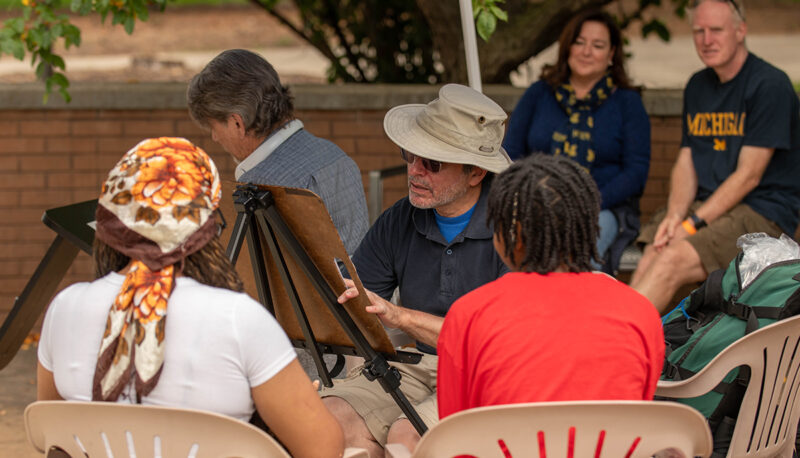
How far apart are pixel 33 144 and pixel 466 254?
348 cm

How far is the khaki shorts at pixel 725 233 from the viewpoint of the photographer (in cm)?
417

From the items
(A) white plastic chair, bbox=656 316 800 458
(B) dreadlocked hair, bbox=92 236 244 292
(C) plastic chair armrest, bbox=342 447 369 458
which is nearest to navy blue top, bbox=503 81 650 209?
(A) white plastic chair, bbox=656 316 800 458

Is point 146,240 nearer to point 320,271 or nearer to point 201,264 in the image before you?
point 201,264


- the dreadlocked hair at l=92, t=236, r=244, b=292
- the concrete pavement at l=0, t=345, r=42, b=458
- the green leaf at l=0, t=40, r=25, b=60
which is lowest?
the concrete pavement at l=0, t=345, r=42, b=458

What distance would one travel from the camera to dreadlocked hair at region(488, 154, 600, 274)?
6.82 ft

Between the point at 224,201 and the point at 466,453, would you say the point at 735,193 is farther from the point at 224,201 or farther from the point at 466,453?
the point at 466,453

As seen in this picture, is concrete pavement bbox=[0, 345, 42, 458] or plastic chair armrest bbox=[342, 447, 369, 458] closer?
plastic chair armrest bbox=[342, 447, 369, 458]

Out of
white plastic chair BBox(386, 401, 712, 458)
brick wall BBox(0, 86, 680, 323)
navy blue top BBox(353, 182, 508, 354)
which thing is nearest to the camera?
white plastic chair BBox(386, 401, 712, 458)

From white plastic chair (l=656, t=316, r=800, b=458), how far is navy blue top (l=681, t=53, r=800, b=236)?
1.76 m

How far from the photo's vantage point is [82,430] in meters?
1.90

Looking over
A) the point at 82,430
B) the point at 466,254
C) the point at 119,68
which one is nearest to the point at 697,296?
the point at 466,254

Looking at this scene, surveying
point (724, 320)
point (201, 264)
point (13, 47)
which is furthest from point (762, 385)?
point (13, 47)

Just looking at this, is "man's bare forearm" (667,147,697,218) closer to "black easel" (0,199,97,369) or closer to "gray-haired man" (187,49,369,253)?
"gray-haired man" (187,49,369,253)

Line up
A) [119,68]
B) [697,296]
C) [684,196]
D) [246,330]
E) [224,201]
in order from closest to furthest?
[246,330] < [224,201] < [697,296] < [684,196] < [119,68]
